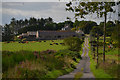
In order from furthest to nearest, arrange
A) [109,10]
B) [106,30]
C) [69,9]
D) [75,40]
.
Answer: [75,40] → [106,30] → [109,10] → [69,9]

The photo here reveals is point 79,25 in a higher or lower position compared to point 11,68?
higher

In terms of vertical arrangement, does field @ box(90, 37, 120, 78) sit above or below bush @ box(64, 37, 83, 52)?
below

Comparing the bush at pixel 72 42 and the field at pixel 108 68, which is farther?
the bush at pixel 72 42

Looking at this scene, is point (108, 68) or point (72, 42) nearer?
point (108, 68)

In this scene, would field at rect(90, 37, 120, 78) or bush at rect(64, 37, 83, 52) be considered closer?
field at rect(90, 37, 120, 78)

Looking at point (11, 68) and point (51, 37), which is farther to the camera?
point (51, 37)

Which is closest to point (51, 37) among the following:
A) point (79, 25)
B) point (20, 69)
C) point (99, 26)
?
point (99, 26)

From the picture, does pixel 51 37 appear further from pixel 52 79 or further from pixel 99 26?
pixel 52 79

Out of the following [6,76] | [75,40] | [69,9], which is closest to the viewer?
[6,76]

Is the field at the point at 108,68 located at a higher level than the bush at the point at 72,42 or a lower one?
lower

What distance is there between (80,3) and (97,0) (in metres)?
1.73

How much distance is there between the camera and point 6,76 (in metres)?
11.5

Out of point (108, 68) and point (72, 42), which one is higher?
point (72, 42)

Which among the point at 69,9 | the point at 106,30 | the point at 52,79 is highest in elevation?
the point at 69,9
